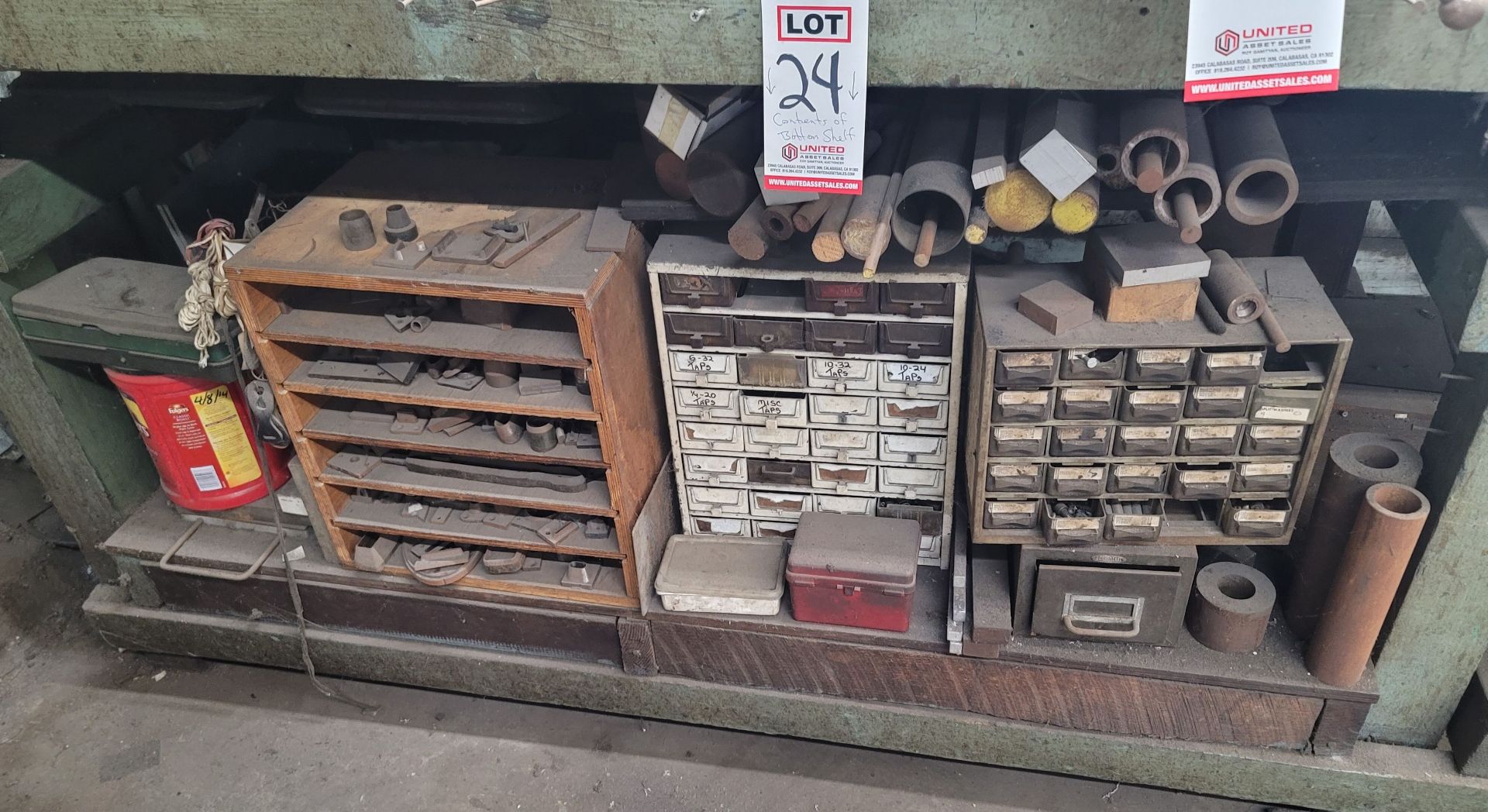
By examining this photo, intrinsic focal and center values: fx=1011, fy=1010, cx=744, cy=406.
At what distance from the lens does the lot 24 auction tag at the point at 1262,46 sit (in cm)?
136

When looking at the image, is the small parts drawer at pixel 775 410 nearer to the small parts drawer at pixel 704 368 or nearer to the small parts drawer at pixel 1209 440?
the small parts drawer at pixel 704 368

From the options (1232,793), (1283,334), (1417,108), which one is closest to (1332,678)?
(1232,793)

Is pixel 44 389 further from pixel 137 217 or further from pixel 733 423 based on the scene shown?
pixel 733 423

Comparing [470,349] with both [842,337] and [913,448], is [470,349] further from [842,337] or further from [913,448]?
[913,448]

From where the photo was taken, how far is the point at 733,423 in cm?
221

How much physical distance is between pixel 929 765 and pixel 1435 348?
1447 millimetres

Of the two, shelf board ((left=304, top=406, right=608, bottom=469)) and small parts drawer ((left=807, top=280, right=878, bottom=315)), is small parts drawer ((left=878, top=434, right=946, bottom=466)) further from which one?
shelf board ((left=304, top=406, right=608, bottom=469))

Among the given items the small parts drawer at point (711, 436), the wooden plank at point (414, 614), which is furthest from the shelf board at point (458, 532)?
the small parts drawer at point (711, 436)

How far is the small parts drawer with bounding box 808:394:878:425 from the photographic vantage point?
212 centimetres

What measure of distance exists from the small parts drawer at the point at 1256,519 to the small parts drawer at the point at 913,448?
1.85 ft

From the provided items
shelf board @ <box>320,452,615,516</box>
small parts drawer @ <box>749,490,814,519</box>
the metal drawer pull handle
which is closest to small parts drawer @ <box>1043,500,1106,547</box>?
the metal drawer pull handle

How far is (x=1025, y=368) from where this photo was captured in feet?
5.98

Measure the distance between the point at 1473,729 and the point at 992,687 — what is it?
0.96 m

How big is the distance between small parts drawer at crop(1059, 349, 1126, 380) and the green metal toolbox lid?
1758mm
